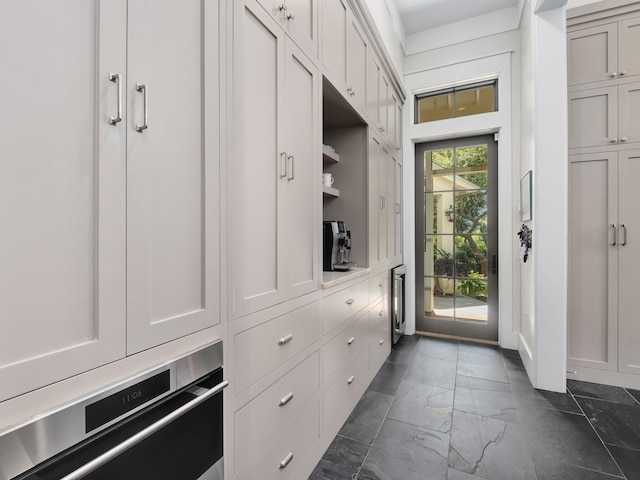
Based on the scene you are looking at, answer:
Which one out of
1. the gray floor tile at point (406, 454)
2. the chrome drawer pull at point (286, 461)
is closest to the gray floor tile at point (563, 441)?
the gray floor tile at point (406, 454)

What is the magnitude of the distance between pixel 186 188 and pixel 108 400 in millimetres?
552

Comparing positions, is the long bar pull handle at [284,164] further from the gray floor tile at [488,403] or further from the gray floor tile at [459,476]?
the gray floor tile at [488,403]

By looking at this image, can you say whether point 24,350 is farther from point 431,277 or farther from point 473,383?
point 431,277

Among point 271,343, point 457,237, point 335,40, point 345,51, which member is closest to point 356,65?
point 345,51

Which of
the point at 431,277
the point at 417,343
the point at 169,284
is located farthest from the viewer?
the point at 431,277

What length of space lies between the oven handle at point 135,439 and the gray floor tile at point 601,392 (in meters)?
2.85

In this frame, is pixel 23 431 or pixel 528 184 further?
pixel 528 184

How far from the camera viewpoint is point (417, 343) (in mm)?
3553

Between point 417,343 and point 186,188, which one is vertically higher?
point 186,188

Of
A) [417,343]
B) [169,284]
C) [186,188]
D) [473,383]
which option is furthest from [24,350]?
[417,343]

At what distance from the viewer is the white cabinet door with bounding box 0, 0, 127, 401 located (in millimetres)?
561

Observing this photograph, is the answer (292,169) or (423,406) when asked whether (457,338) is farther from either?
(292,169)

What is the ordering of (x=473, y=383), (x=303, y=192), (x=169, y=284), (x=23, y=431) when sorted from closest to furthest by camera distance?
(x=23, y=431)
(x=169, y=284)
(x=303, y=192)
(x=473, y=383)

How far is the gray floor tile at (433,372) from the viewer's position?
2631 millimetres
